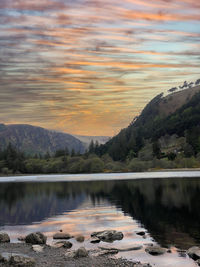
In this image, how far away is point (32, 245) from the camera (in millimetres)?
39688

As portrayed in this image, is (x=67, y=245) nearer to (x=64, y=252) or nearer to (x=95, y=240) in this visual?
(x=64, y=252)

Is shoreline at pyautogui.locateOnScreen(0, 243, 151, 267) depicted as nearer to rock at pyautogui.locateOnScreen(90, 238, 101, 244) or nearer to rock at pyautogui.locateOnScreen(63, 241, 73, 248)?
rock at pyautogui.locateOnScreen(63, 241, 73, 248)

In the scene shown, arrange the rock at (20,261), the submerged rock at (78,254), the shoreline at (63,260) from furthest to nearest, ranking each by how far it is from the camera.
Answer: the submerged rock at (78,254)
the shoreline at (63,260)
the rock at (20,261)

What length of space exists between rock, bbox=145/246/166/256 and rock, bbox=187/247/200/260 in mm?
2506

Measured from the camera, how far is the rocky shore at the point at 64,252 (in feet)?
103

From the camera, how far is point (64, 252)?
36.4 meters

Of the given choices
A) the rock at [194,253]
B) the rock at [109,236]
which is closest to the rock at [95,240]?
the rock at [109,236]

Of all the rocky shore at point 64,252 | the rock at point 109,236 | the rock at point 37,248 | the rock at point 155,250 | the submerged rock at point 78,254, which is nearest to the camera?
the rocky shore at point 64,252

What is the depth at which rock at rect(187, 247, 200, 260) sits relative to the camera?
3312 centimetres

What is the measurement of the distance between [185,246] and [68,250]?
39.5ft

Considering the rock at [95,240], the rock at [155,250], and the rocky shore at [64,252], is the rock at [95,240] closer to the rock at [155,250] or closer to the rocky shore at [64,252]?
the rocky shore at [64,252]

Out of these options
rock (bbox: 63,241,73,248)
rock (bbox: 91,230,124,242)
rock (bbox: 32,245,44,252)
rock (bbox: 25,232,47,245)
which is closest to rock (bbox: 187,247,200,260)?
rock (bbox: 91,230,124,242)

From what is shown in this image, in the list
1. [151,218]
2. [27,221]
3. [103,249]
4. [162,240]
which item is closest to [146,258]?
[103,249]

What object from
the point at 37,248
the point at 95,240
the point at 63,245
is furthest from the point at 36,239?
the point at 95,240
